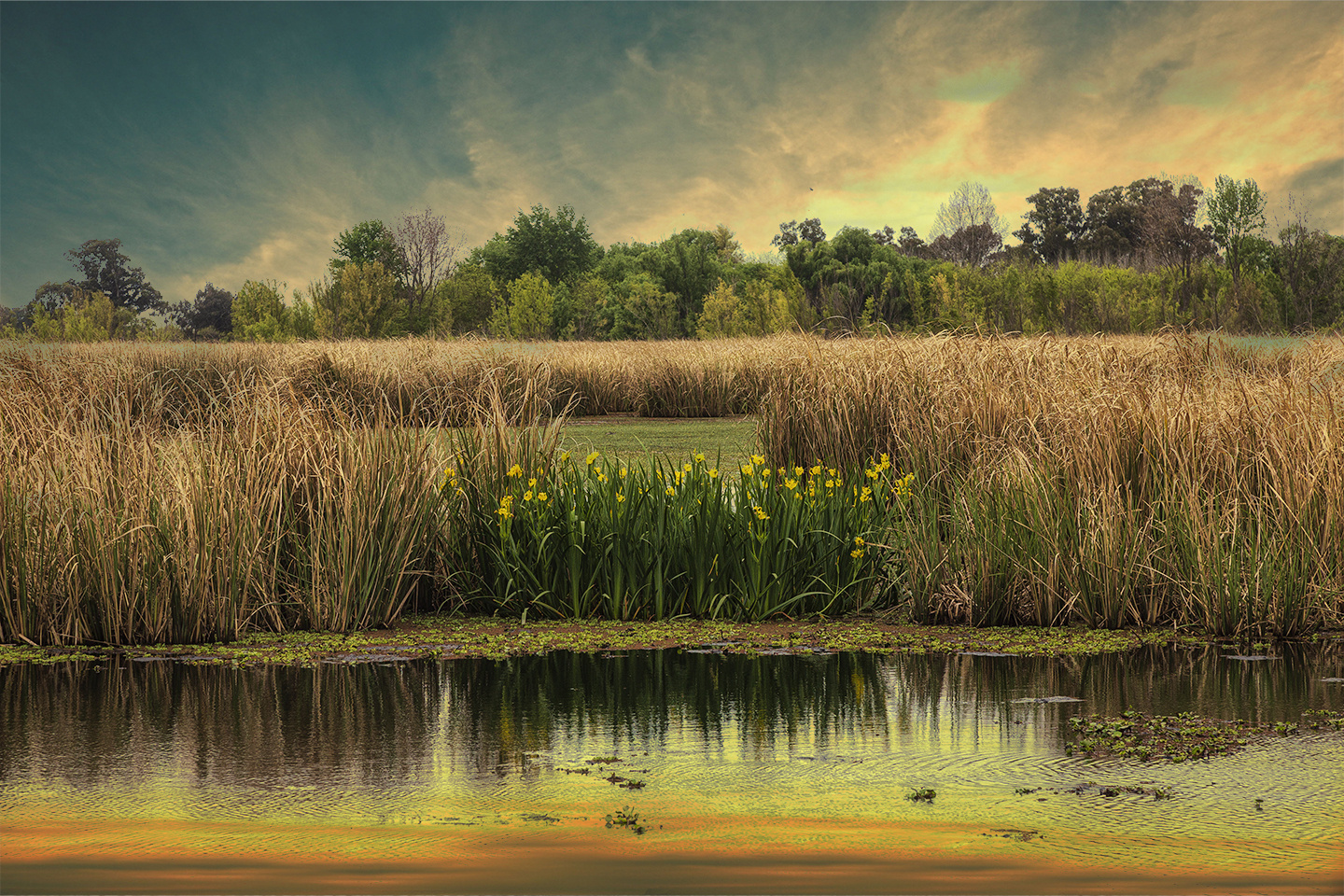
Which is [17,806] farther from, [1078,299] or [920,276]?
[920,276]

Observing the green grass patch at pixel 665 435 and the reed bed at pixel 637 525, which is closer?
the reed bed at pixel 637 525

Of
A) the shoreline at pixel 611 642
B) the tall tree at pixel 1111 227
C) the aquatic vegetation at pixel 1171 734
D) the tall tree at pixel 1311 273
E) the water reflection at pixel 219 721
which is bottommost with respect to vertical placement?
the aquatic vegetation at pixel 1171 734

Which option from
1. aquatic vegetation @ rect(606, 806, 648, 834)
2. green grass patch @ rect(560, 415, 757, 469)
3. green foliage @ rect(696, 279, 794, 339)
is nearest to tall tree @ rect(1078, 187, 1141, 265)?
green foliage @ rect(696, 279, 794, 339)

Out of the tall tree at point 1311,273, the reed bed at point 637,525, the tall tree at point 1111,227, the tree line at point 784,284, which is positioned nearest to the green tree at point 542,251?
the tree line at point 784,284

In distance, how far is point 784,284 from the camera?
54.1 metres

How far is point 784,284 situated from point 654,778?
50964mm

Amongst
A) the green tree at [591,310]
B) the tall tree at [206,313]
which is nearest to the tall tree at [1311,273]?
the green tree at [591,310]

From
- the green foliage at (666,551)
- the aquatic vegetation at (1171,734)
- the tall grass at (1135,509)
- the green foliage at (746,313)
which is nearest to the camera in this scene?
the aquatic vegetation at (1171,734)

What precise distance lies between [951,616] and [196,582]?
171 inches

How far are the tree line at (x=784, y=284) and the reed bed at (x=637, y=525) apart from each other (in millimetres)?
24293

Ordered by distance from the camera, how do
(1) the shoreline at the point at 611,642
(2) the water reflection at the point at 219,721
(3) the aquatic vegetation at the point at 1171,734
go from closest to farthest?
(2) the water reflection at the point at 219,721 < (3) the aquatic vegetation at the point at 1171,734 < (1) the shoreline at the point at 611,642

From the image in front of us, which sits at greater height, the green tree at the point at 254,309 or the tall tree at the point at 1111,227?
the tall tree at the point at 1111,227

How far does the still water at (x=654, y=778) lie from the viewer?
3.36m

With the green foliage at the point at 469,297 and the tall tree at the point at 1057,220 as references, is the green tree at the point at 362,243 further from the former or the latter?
the tall tree at the point at 1057,220
